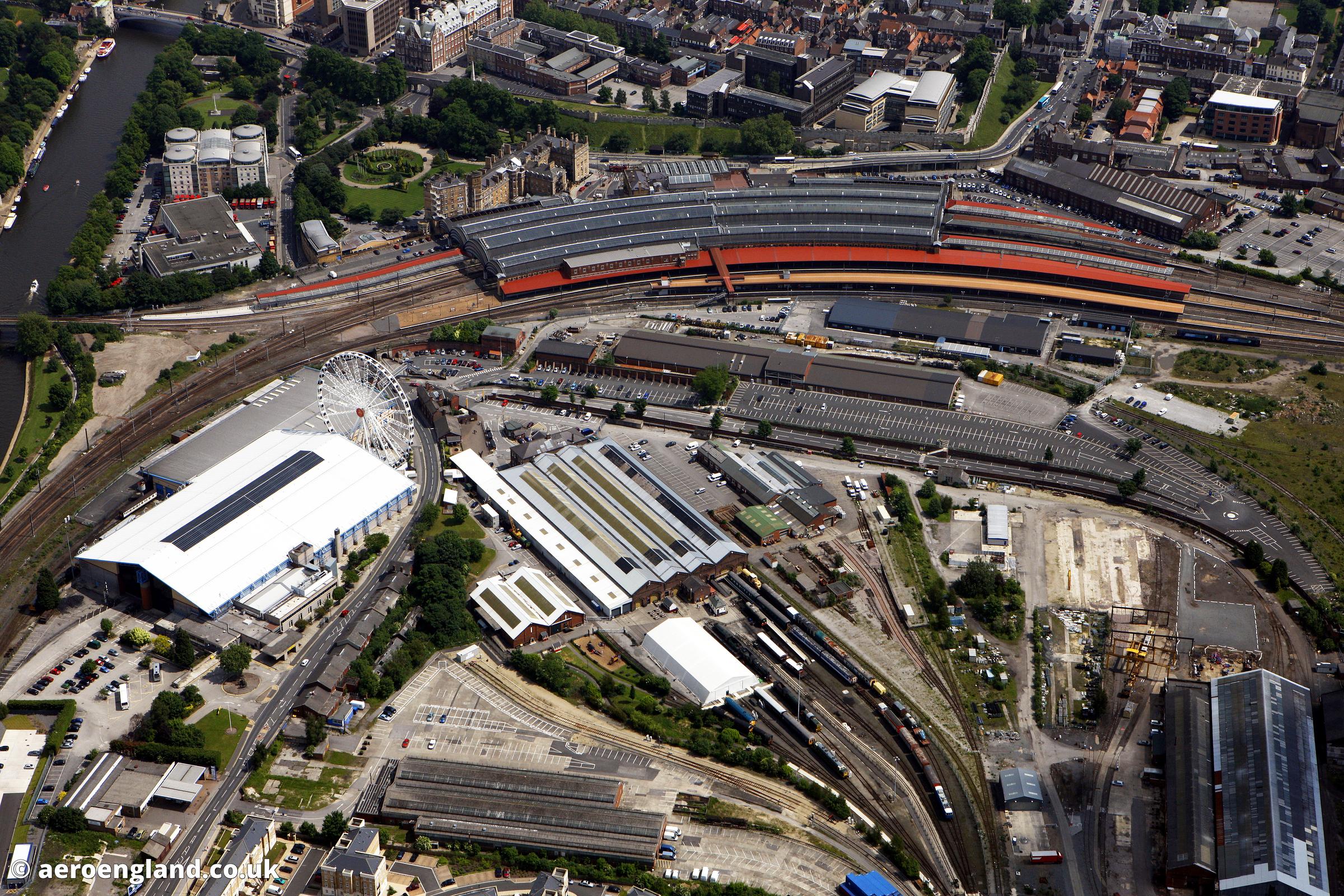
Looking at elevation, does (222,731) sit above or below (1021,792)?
above

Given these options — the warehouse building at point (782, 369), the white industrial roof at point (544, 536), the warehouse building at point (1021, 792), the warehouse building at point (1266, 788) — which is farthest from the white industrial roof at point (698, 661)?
the warehouse building at point (782, 369)

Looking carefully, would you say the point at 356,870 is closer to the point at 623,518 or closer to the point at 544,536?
the point at 544,536

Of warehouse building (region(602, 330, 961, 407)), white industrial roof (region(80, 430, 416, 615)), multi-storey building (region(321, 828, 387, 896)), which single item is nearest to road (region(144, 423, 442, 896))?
white industrial roof (region(80, 430, 416, 615))

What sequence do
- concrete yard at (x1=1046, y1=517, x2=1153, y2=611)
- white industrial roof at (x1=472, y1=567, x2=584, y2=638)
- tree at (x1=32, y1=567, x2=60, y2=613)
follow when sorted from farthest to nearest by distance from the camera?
concrete yard at (x1=1046, y1=517, x2=1153, y2=611) → white industrial roof at (x1=472, y1=567, x2=584, y2=638) → tree at (x1=32, y1=567, x2=60, y2=613)

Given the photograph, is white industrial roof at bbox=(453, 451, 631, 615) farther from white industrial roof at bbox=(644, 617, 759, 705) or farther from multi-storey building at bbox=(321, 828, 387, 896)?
multi-storey building at bbox=(321, 828, 387, 896)

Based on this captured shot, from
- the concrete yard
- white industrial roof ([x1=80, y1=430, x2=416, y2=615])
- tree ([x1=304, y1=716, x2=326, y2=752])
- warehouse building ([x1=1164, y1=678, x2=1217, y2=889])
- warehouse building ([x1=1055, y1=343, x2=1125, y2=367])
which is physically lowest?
warehouse building ([x1=1164, y1=678, x2=1217, y2=889])

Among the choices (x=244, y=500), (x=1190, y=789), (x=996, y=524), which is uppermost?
(x=244, y=500)

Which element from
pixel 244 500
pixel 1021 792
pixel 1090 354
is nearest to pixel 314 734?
pixel 244 500
